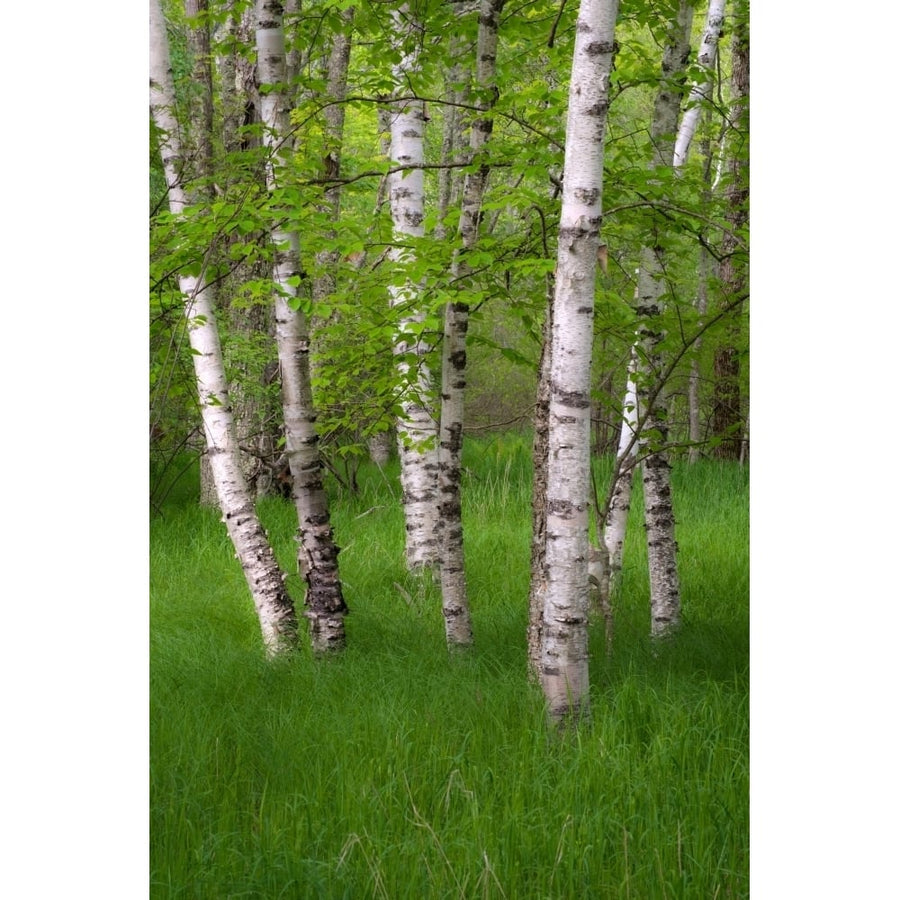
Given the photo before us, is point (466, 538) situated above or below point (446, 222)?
below

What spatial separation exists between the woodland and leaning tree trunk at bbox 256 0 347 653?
1 centimetres

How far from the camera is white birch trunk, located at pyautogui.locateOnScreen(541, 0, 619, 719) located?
8.15ft

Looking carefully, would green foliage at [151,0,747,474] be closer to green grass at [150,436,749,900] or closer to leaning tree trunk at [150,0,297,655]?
leaning tree trunk at [150,0,297,655]

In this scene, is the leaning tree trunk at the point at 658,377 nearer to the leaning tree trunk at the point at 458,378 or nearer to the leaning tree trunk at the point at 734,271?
the leaning tree trunk at the point at 734,271

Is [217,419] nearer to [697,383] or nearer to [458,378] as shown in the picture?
[458,378]

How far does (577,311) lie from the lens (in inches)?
99.0

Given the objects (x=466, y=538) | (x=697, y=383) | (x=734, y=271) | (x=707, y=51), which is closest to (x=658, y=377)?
(x=734, y=271)

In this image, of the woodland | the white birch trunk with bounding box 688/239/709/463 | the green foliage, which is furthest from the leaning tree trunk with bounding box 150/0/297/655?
the white birch trunk with bounding box 688/239/709/463

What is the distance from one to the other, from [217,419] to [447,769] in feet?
6.24

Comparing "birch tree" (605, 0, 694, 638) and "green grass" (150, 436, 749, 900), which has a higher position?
"birch tree" (605, 0, 694, 638)

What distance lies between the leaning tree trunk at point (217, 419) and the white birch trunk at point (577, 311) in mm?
1735

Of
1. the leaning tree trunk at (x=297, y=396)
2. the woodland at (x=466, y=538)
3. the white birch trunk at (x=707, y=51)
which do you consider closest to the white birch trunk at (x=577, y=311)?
the woodland at (x=466, y=538)
